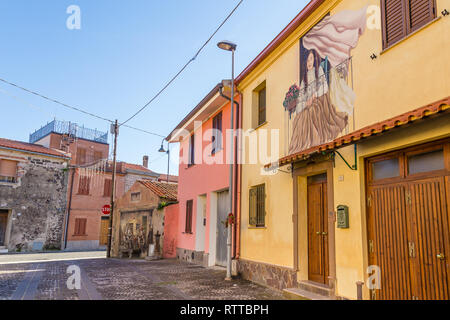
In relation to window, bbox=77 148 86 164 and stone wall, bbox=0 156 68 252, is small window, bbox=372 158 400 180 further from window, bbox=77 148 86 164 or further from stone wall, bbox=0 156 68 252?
window, bbox=77 148 86 164

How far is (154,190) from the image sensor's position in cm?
1700

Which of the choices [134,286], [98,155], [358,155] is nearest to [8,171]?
[98,155]

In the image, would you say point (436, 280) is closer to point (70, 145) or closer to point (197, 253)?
point (197, 253)

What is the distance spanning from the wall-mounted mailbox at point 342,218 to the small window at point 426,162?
54.0 inches

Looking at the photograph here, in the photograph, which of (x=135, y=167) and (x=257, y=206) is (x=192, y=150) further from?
(x=135, y=167)

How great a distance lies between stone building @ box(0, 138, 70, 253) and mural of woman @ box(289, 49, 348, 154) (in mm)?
22278

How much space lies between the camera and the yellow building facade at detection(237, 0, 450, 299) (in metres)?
4.77

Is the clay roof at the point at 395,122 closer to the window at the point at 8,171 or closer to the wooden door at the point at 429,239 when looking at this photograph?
the wooden door at the point at 429,239

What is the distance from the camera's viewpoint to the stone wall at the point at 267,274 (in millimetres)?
7555

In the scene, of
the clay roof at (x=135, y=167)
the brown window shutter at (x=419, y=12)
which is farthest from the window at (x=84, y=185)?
the brown window shutter at (x=419, y=12)

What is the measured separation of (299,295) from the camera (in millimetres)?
6617

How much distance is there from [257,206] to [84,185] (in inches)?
901

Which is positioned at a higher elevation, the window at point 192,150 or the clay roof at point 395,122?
the window at point 192,150

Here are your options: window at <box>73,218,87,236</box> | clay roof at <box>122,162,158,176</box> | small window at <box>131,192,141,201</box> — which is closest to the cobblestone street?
small window at <box>131,192,141,201</box>
